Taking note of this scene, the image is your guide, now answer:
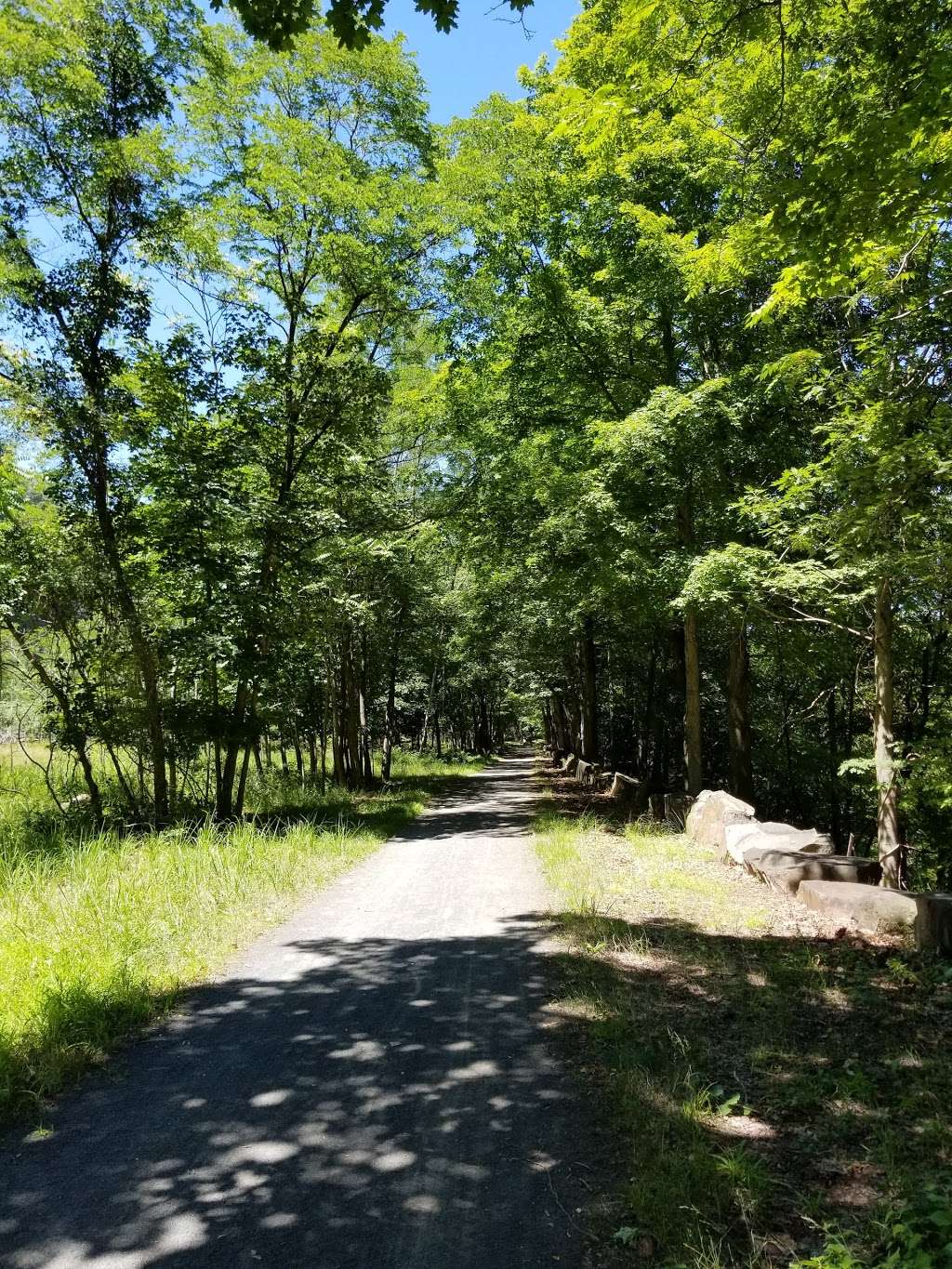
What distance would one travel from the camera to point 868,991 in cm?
471

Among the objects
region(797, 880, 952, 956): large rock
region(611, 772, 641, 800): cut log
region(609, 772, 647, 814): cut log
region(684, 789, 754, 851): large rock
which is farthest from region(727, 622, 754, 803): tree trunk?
region(797, 880, 952, 956): large rock

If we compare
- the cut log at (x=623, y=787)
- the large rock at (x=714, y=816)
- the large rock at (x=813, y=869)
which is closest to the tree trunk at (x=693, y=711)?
the large rock at (x=714, y=816)

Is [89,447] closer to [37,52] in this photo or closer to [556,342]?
[37,52]

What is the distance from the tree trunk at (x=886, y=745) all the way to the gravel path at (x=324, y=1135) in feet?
15.4

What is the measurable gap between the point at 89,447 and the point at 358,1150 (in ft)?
35.4

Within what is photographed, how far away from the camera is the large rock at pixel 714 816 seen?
979cm

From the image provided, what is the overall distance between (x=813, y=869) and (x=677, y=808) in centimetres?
519

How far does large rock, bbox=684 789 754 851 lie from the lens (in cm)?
979

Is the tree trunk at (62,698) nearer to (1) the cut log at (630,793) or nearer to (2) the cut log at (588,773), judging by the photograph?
(1) the cut log at (630,793)

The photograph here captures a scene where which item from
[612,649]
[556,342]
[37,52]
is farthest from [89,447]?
[612,649]

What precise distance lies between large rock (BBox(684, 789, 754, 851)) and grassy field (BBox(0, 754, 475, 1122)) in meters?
4.92

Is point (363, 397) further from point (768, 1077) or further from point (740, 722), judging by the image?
point (768, 1077)

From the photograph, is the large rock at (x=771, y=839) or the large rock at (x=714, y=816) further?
the large rock at (x=714, y=816)

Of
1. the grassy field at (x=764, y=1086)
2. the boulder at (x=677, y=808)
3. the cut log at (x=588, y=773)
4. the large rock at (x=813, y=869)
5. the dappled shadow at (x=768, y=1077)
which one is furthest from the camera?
the cut log at (x=588, y=773)
